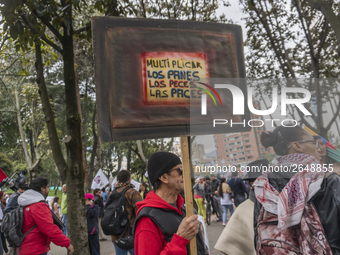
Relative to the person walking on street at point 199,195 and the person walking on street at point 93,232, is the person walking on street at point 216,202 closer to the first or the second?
the person walking on street at point 199,195

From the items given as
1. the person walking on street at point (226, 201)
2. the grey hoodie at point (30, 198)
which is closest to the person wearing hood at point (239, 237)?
the grey hoodie at point (30, 198)

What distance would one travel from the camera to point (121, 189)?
4.66 meters

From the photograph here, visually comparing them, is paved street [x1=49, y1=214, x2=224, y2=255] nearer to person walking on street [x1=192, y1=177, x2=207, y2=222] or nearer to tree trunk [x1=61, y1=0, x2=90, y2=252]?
person walking on street [x1=192, y1=177, x2=207, y2=222]

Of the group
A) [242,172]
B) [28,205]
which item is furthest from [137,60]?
[28,205]

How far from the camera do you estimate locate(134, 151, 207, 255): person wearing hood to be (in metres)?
1.96

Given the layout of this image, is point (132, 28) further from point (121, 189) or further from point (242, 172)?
point (121, 189)

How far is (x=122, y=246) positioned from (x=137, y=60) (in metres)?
3.04

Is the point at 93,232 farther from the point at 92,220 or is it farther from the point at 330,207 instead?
the point at 330,207

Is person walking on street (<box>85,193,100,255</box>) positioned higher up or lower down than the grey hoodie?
lower down

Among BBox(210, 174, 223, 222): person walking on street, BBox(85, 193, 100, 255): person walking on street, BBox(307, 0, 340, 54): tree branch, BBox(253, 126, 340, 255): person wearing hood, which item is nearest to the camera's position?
BBox(253, 126, 340, 255): person wearing hood

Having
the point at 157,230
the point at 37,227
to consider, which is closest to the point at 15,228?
the point at 37,227

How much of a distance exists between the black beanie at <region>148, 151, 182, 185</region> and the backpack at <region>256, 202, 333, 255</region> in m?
0.76

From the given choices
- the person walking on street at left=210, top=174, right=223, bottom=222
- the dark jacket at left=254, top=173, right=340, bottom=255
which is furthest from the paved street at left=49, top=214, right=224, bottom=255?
the dark jacket at left=254, top=173, right=340, bottom=255

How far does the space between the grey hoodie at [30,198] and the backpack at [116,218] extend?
3.11 ft
